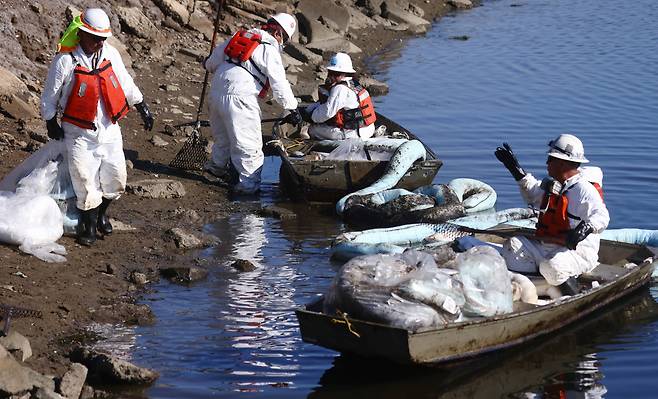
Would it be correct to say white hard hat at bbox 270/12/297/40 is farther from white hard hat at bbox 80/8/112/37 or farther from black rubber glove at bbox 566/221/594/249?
black rubber glove at bbox 566/221/594/249

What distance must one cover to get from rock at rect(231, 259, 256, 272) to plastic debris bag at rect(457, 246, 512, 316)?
123 inches

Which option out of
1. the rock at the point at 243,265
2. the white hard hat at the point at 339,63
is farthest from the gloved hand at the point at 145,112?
the white hard hat at the point at 339,63

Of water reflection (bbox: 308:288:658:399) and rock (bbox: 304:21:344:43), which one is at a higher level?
water reflection (bbox: 308:288:658:399)

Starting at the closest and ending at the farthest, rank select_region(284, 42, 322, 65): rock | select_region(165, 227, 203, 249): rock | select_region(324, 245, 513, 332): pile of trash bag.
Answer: select_region(324, 245, 513, 332): pile of trash bag < select_region(165, 227, 203, 249): rock < select_region(284, 42, 322, 65): rock

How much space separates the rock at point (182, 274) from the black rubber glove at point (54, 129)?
5.49ft

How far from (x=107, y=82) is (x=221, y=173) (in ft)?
15.1

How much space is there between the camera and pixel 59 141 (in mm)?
12375

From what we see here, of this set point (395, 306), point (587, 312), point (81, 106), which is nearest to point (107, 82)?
point (81, 106)

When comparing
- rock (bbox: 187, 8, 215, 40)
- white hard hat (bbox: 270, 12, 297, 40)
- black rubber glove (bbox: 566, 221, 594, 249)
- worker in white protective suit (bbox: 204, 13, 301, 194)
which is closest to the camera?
black rubber glove (bbox: 566, 221, 594, 249)

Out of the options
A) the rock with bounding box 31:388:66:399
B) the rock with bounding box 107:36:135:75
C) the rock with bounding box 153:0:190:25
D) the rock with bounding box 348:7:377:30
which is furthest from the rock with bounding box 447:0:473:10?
the rock with bounding box 31:388:66:399

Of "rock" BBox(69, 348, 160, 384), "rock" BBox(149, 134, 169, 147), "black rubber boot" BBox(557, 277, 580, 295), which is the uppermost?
"black rubber boot" BBox(557, 277, 580, 295)

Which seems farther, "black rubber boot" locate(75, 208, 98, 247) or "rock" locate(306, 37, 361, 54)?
"rock" locate(306, 37, 361, 54)

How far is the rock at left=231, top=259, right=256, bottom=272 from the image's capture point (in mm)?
12844

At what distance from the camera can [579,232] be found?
1064cm
